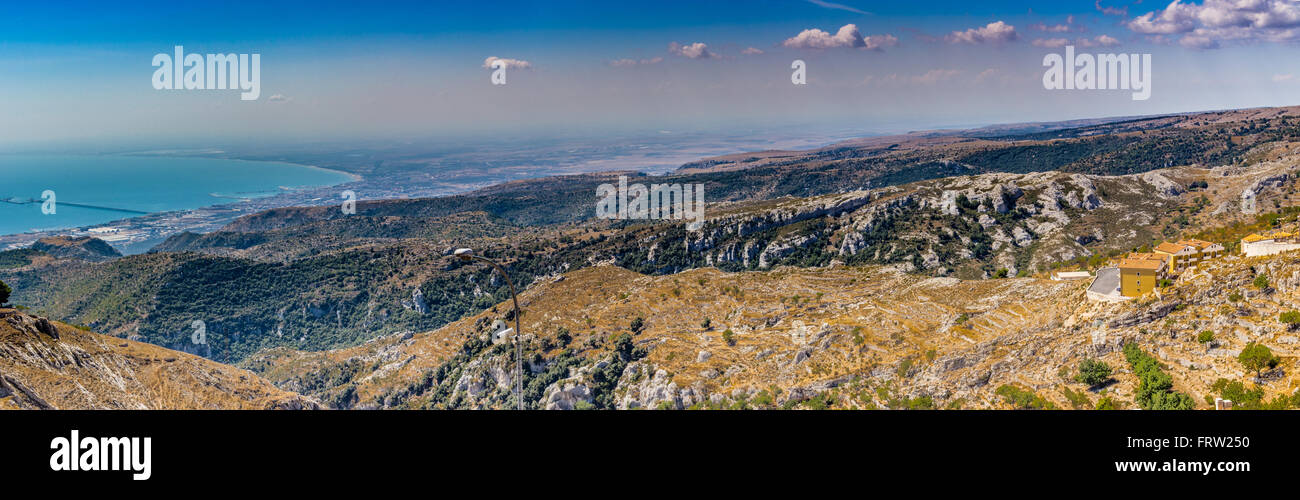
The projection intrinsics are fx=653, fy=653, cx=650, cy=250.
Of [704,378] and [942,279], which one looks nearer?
[704,378]

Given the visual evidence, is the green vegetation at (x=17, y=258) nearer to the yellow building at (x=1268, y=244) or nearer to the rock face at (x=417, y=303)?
the rock face at (x=417, y=303)

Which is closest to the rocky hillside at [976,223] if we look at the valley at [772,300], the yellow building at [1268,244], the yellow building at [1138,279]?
the valley at [772,300]

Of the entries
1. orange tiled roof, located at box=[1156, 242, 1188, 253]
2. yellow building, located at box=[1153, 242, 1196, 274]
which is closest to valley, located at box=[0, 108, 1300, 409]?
yellow building, located at box=[1153, 242, 1196, 274]

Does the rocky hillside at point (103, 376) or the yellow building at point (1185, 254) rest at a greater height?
the yellow building at point (1185, 254)
